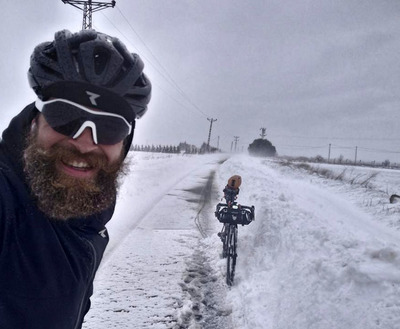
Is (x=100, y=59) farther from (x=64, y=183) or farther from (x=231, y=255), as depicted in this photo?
(x=231, y=255)

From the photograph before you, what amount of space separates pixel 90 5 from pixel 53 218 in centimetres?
1585

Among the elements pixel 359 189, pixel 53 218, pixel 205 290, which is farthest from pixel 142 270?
pixel 359 189

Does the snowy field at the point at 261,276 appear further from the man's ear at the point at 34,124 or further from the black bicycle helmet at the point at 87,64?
the black bicycle helmet at the point at 87,64

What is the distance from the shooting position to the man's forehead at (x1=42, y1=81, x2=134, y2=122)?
1.47 metres

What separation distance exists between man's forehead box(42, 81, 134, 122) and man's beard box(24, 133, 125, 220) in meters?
0.26

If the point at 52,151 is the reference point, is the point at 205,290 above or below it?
below

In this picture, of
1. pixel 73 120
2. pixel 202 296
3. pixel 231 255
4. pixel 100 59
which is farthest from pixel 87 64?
pixel 231 255

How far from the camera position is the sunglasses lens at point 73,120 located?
1.44 m

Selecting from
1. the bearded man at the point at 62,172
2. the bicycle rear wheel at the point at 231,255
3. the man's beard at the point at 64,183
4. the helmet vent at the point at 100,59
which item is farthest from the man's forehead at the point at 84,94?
the bicycle rear wheel at the point at 231,255

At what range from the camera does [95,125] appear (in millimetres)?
1522

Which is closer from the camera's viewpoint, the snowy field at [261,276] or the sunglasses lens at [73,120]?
the sunglasses lens at [73,120]

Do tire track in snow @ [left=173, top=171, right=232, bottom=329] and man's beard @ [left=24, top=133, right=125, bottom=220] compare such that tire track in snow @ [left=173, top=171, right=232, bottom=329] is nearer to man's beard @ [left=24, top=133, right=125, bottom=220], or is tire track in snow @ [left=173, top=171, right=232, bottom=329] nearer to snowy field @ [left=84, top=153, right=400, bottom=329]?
snowy field @ [left=84, top=153, right=400, bottom=329]

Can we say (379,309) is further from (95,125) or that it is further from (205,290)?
(95,125)

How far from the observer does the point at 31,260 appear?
1.19 meters
